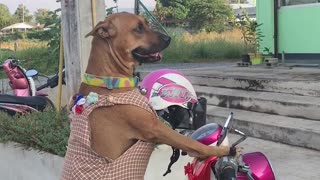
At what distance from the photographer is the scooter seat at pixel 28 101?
7031mm

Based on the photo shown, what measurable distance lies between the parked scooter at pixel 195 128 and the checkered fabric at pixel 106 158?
27cm

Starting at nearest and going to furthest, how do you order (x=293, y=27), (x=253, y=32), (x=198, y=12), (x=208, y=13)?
(x=293, y=27) → (x=253, y=32) → (x=208, y=13) → (x=198, y=12)

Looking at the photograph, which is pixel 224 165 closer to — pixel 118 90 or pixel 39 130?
pixel 118 90

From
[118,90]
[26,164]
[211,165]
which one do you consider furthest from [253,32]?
[118,90]

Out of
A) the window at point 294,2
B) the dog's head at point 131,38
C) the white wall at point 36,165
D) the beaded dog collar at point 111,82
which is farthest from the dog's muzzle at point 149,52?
the window at point 294,2

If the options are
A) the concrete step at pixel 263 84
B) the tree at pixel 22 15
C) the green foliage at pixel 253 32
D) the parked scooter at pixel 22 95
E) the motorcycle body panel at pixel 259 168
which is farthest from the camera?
the tree at pixel 22 15

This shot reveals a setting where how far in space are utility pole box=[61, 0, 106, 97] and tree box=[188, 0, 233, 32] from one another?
38.0 m

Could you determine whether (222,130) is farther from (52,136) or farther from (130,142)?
(52,136)

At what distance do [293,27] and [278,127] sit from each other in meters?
4.40

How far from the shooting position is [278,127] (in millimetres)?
5707

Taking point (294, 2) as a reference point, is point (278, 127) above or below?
below

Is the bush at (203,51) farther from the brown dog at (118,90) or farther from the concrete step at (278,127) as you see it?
the brown dog at (118,90)

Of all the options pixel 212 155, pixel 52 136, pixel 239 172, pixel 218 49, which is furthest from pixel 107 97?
pixel 218 49

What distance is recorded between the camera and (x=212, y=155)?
101 inches
